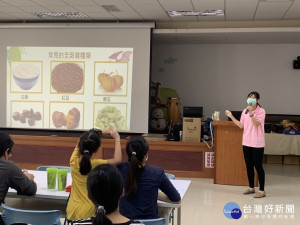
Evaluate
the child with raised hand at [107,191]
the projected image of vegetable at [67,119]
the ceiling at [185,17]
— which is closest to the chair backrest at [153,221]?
the child with raised hand at [107,191]

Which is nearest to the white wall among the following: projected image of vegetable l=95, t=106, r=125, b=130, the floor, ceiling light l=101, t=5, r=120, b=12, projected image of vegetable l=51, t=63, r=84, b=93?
projected image of vegetable l=95, t=106, r=125, b=130

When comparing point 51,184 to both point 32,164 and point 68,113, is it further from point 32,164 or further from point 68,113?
point 68,113

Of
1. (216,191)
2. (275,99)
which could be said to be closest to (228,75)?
(275,99)

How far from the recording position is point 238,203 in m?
4.96

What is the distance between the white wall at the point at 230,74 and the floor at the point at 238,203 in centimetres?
292

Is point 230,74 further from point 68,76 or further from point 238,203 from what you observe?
point 238,203

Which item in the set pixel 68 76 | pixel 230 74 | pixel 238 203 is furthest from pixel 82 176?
pixel 230 74

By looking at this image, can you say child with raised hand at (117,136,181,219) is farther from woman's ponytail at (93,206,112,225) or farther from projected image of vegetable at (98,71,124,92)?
projected image of vegetable at (98,71,124,92)

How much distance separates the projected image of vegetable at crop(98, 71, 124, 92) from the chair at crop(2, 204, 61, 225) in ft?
16.8

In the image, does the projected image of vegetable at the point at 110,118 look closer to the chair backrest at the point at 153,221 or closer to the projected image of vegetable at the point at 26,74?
the projected image of vegetable at the point at 26,74

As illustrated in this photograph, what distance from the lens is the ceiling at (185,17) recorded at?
6279 millimetres

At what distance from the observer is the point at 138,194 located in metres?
2.51

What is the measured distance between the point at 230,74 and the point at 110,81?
124 inches

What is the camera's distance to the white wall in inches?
352
